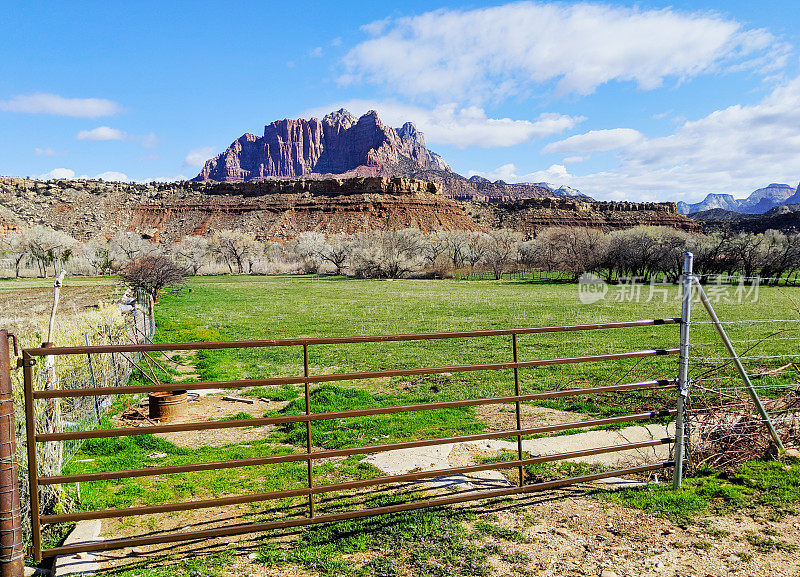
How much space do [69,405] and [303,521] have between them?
5.64 metres

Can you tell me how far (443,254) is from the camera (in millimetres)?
69562

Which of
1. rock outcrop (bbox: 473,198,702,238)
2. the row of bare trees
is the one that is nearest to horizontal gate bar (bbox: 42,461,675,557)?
the row of bare trees

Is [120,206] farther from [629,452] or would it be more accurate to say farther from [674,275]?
[629,452]

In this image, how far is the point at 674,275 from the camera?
53312 mm

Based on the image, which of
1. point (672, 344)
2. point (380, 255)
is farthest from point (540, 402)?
point (380, 255)

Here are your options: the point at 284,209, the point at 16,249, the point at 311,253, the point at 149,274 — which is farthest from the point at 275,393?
the point at 284,209

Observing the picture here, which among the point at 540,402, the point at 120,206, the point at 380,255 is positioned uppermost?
the point at 120,206

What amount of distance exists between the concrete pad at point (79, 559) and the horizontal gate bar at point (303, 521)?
0.10 m

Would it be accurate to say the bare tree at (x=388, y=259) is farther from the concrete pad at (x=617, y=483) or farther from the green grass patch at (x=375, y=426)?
the concrete pad at (x=617, y=483)

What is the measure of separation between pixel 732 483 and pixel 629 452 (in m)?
1.16

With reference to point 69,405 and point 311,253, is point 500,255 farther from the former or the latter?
point 69,405

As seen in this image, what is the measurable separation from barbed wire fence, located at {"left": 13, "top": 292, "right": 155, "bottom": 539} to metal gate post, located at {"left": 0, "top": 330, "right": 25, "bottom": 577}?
2.27ft

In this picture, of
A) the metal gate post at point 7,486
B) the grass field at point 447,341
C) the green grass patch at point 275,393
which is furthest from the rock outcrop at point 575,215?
the metal gate post at point 7,486

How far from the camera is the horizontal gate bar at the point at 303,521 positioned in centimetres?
345
